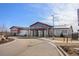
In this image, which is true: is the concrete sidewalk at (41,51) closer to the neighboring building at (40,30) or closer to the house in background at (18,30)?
the neighboring building at (40,30)

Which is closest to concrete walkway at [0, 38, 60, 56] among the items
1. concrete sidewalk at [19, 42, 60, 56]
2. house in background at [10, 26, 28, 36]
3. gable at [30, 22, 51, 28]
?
concrete sidewalk at [19, 42, 60, 56]

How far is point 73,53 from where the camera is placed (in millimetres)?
11867

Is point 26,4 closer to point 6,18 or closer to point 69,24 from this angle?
point 6,18

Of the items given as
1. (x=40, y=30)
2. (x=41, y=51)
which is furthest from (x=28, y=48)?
(x=40, y=30)

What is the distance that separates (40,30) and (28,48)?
2.42 ft

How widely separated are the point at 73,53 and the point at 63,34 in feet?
2.91

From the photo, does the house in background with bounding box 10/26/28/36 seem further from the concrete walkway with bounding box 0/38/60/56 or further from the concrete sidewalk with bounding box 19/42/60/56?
the concrete sidewalk with bounding box 19/42/60/56

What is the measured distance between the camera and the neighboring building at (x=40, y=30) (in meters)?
12.3

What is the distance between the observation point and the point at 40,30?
1248cm

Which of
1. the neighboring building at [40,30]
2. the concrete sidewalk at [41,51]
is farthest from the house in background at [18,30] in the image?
the concrete sidewalk at [41,51]

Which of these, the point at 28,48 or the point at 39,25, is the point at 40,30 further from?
the point at 28,48

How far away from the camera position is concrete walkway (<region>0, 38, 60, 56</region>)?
1191cm

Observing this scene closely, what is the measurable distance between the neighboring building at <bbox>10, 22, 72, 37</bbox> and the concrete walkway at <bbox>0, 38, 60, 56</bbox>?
0.31 m


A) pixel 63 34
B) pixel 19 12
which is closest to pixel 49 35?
pixel 63 34
